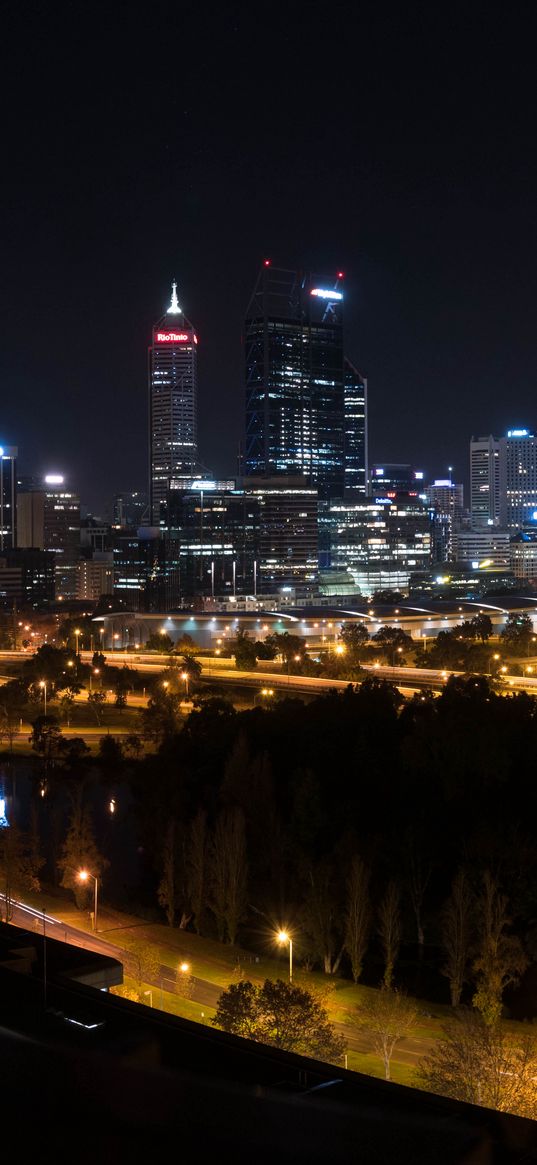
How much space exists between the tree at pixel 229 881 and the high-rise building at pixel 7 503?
37789mm

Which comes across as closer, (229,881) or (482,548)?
(229,881)

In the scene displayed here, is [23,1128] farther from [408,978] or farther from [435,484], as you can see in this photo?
[435,484]

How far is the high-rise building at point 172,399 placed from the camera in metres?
54.7

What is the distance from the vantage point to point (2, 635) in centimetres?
2397

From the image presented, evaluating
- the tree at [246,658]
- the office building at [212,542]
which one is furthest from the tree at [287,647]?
the office building at [212,542]

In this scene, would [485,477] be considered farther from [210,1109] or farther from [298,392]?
[210,1109]

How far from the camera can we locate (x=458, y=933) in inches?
229

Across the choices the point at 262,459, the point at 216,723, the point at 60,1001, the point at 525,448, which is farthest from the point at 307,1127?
the point at 525,448

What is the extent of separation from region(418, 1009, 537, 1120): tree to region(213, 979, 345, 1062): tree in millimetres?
417

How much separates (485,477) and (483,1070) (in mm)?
56293

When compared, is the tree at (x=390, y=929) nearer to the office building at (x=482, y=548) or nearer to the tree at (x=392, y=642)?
the tree at (x=392, y=642)

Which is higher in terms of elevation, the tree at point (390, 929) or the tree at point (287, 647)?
the tree at point (287, 647)

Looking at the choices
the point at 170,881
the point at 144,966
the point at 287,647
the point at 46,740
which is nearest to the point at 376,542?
the point at 287,647

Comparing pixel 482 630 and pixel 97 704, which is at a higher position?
pixel 482 630
